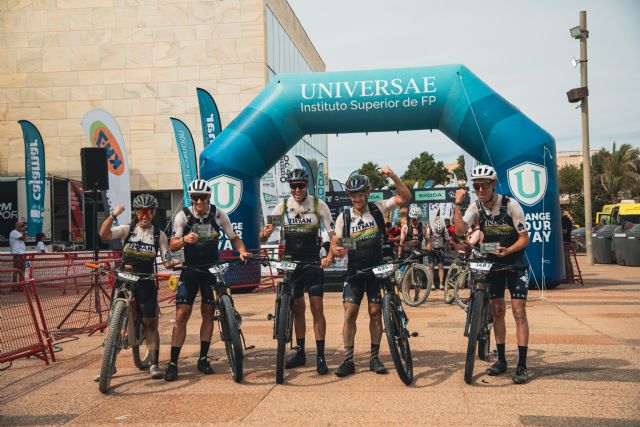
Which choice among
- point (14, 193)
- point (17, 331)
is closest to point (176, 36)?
point (14, 193)

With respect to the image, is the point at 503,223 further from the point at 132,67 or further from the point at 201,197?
the point at 132,67

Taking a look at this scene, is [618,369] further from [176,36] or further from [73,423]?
[176,36]

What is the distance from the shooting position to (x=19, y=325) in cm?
757

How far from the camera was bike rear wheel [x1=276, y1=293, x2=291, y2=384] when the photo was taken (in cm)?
610

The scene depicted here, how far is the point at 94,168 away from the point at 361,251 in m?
6.55

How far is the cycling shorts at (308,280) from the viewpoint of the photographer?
22.2 feet

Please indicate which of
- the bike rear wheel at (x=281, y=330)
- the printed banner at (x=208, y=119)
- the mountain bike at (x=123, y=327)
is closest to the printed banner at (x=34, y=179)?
the printed banner at (x=208, y=119)

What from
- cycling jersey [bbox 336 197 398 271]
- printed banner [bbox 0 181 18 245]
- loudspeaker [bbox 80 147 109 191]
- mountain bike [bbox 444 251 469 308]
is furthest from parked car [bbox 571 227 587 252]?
cycling jersey [bbox 336 197 398 271]

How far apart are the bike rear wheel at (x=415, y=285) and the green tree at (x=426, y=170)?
6122 centimetres

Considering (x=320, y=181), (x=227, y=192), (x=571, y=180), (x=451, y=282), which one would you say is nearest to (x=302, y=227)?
(x=451, y=282)

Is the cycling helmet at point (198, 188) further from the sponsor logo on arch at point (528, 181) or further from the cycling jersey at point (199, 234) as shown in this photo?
the sponsor logo on arch at point (528, 181)

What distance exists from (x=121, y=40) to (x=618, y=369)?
33336 mm

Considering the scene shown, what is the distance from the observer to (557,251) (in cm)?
1394

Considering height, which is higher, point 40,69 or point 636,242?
point 40,69
